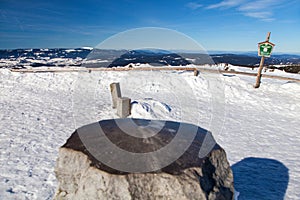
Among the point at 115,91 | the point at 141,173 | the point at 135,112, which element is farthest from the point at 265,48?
the point at 141,173

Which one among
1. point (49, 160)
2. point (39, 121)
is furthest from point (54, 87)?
point (49, 160)

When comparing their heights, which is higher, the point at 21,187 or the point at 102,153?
the point at 102,153

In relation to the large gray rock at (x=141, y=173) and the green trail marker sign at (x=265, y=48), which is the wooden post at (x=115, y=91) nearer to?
the large gray rock at (x=141, y=173)

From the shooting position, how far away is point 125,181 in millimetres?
2479

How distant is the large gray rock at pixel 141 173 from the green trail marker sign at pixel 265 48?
40.8ft

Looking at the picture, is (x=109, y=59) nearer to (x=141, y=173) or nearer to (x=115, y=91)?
(x=115, y=91)

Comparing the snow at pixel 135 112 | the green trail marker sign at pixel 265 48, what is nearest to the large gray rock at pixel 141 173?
the snow at pixel 135 112

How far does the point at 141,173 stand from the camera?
8.34 ft

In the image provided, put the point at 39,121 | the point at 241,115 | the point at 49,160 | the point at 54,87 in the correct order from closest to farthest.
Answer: the point at 49,160 → the point at 39,121 → the point at 241,115 → the point at 54,87

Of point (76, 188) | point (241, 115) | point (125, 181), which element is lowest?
point (241, 115)

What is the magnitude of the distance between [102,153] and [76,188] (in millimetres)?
606

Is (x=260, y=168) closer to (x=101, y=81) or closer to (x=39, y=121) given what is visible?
(x=39, y=121)

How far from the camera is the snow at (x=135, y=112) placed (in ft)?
17.4

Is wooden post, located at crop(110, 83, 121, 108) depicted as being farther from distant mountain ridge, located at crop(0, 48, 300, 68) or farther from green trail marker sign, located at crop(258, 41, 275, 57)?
green trail marker sign, located at crop(258, 41, 275, 57)
